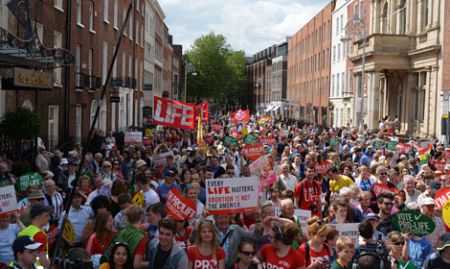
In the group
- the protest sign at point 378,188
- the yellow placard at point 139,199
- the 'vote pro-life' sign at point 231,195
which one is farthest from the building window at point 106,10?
the 'vote pro-life' sign at point 231,195

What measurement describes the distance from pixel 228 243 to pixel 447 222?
10.3 feet

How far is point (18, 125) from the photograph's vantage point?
16.8 m

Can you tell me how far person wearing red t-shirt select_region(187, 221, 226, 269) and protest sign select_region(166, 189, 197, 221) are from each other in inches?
61.1

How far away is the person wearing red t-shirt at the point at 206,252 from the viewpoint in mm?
6609

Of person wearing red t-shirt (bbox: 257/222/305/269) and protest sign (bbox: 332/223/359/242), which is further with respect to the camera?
protest sign (bbox: 332/223/359/242)

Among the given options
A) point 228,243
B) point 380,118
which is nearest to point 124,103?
point 380,118

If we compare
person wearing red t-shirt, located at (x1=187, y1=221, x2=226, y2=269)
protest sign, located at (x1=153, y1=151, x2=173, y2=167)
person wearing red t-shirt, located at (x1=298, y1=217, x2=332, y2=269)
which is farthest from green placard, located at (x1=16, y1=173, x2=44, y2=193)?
person wearing red t-shirt, located at (x1=298, y1=217, x2=332, y2=269)

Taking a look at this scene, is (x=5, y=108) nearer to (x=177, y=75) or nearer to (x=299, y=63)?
(x=299, y=63)

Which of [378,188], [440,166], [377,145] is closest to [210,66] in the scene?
[377,145]

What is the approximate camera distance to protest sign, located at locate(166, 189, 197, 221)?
825cm

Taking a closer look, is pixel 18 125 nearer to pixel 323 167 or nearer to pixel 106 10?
pixel 323 167

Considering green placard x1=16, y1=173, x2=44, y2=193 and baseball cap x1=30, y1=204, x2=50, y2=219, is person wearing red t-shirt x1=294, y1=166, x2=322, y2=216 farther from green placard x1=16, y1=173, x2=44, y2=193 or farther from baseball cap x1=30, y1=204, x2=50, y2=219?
baseball cap x1=30, y1=204, x2=50, y2=219

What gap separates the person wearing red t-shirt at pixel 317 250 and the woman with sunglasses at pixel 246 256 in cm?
62

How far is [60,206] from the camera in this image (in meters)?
9.80
